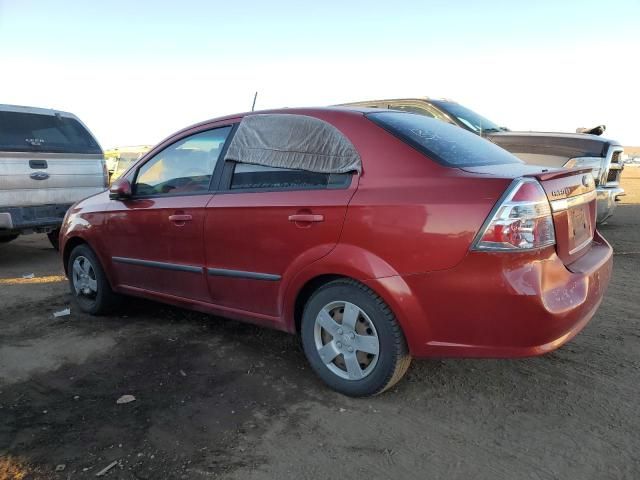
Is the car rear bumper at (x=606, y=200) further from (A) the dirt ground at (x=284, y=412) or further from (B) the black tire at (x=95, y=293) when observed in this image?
(B) the black tire at (x=95, y=293)

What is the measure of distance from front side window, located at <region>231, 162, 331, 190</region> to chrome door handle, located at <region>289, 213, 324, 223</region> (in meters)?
0.19

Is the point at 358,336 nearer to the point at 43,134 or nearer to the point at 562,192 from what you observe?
the point at 562,192

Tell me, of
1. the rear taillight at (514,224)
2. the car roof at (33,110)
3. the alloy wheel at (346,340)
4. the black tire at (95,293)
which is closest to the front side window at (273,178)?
the alloy wheel at (346,340)

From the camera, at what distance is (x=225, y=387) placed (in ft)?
10.7

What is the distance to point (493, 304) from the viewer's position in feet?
8.38

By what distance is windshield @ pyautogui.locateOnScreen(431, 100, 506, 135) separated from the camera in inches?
274

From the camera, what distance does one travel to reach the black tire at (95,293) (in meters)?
4.62

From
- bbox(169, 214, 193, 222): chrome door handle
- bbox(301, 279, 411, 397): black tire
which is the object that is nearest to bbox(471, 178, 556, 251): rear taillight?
bbox(301, 279, 411, 397): black tire

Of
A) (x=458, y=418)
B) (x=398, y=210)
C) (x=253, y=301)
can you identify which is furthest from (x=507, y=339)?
(x=253, y=301)

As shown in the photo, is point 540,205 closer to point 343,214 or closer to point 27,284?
point 343,214

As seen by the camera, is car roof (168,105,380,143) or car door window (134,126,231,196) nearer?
car roof (168,105,380,143)

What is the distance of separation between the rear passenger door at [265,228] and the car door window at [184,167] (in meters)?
0.24

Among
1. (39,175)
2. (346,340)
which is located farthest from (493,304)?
(39,175)

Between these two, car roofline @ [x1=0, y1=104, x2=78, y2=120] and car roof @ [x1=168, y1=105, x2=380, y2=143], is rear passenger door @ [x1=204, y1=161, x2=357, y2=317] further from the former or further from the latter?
car roofline @ [x1=0, y1=104, x2=78, y2=120]
